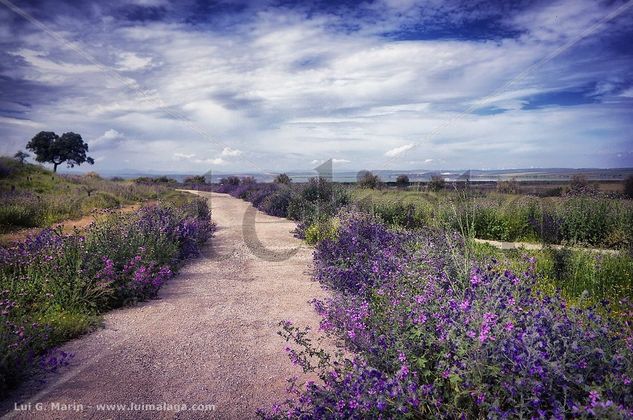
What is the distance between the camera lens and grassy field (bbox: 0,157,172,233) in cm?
1202

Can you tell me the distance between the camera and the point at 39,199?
14.8 metres

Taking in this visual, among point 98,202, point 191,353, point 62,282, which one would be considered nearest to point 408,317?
point 191,353

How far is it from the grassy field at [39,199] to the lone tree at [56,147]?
23.5 m

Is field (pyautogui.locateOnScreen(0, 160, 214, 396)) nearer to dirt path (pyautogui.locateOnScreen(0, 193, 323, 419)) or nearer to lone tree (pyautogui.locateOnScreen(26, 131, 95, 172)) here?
dirt path (pyautogui.locateOnScreen(0, 193, 323, 419))

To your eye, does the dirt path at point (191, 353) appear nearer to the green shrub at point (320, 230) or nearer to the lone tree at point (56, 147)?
the green shrub at point (320, 230)

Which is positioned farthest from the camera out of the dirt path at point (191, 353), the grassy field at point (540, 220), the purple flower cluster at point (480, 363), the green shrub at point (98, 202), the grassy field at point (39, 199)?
the green shrub at point (98, 202)

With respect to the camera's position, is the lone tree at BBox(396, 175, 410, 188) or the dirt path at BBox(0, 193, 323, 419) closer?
the dirt path at BBox(0, 193, 323, 419)

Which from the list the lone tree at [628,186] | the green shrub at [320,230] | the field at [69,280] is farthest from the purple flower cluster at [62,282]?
the lone tree at [628,186]

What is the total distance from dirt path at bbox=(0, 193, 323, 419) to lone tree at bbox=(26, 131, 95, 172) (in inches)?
1970

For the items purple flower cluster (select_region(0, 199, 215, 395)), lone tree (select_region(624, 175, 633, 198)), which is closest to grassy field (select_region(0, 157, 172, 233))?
purple flower cluster (select_region(0, 199, 215, 395))

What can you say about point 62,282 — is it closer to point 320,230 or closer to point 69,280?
point 69,280

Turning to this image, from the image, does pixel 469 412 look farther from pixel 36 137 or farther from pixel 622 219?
pixel 36 137

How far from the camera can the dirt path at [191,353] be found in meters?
3.40

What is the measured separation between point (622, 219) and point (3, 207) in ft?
57.4
